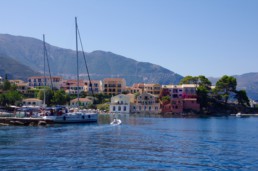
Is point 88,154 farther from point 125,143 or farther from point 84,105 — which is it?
point 84,105

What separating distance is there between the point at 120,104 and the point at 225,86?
1622 inches

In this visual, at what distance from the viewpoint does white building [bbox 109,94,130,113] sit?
460 feet

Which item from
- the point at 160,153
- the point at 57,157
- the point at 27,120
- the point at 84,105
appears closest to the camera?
the point at 57,157

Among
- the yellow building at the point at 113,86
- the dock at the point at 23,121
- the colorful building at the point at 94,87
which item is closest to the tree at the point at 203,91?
the yellow building at the point at 113,86

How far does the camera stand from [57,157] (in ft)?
111

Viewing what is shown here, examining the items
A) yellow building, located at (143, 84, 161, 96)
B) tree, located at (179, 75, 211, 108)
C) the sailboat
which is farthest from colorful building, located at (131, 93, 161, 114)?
the sailboat

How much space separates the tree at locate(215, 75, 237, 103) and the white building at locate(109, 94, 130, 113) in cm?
3499

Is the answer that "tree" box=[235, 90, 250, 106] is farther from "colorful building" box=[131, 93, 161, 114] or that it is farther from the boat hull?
the boat hull

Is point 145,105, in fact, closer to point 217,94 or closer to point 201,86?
point 201,86

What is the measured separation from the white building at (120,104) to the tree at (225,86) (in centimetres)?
3499

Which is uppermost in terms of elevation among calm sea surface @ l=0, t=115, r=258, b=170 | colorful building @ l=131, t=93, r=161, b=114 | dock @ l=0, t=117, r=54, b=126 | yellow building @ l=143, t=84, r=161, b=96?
yellow building @ l=143, t=84, r=161, b=96

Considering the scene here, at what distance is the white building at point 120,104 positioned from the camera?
14012 cm

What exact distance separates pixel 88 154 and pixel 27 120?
128 ft

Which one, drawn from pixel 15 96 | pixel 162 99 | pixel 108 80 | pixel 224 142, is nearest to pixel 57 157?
pixel 224 142
